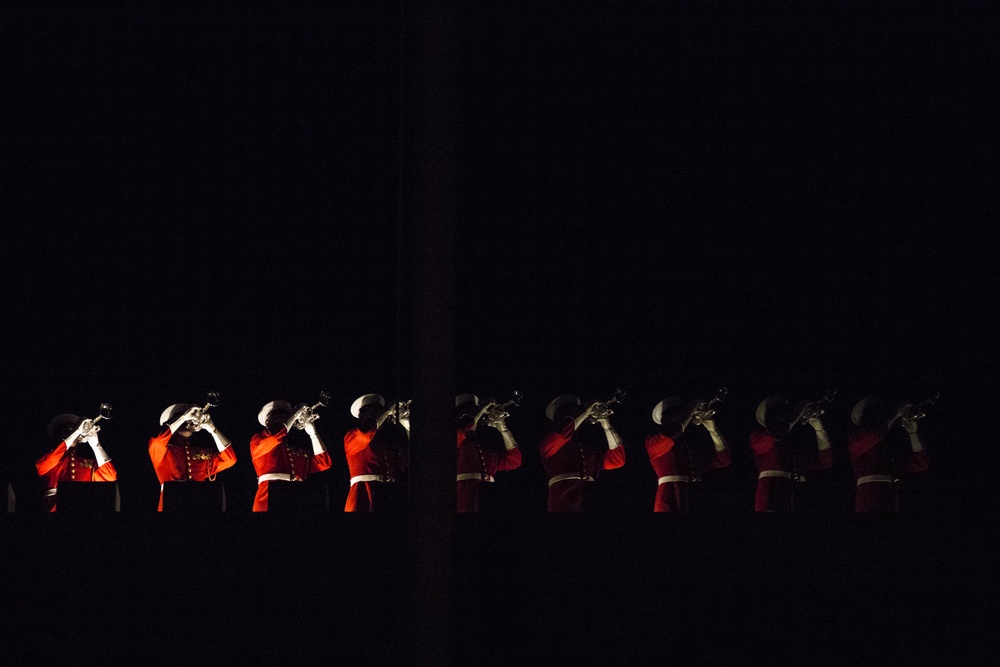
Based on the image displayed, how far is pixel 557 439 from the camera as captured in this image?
8617 millimetres

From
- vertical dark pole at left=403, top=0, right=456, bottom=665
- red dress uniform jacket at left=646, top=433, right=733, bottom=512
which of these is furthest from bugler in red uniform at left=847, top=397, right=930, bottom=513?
vertical dark pole at left=403, top=0, right=456, bottom=665

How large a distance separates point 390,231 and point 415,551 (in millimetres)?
6969

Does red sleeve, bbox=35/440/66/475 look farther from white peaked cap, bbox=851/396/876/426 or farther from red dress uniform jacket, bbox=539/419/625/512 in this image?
white peaked cap, bbox=851/396/876/426

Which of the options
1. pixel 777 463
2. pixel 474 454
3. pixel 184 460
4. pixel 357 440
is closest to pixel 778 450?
pixel 777 463

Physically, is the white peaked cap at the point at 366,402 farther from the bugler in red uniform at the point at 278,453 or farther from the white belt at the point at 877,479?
the white belt at the point at 877,479

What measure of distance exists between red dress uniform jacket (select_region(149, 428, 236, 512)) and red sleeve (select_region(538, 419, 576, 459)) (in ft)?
7.58

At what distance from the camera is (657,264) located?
11047mm

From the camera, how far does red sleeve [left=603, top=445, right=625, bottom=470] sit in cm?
897

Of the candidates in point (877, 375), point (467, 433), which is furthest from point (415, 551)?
point (877, 375)

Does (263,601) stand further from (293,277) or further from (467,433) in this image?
(293,277)

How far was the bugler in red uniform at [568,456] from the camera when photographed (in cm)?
859

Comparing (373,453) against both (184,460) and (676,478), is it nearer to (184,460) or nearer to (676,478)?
(184,460)

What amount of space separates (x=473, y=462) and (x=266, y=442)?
1529 millimetres

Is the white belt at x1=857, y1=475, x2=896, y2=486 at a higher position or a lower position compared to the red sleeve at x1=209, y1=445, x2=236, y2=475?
lower
